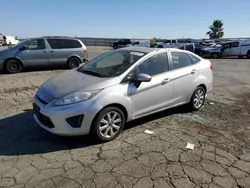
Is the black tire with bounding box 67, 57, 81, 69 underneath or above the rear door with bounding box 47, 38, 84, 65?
underneath

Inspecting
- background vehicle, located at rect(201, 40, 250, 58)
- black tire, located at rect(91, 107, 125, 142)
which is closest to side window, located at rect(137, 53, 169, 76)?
black tire, located at rect(91, 107, 125, 142)

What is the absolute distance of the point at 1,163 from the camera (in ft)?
11.1

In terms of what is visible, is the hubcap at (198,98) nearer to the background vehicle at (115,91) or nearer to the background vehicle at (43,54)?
the background vehicle at (115,91)

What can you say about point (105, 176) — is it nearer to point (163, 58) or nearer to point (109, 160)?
point (109, 160)

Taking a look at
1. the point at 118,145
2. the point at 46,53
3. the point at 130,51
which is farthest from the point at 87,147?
the point at 46,53

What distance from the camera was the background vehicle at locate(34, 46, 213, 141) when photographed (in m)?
3.75

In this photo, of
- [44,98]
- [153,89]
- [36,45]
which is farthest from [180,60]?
[36,45]

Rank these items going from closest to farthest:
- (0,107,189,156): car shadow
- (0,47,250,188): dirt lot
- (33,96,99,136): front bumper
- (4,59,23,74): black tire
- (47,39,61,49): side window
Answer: (0,47,250,188): dirt lot, (33,96,99,136): front bumper, (0,107,189,156): car shadow, (4,59,23,74): black tire, (47,39,61,49): side window

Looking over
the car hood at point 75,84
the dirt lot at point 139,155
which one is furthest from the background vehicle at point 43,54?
the car hood at point 75,84

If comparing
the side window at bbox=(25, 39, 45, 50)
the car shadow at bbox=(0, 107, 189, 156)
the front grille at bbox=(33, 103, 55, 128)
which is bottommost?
the car shadow at bbox=(0, 107, 189, 156)

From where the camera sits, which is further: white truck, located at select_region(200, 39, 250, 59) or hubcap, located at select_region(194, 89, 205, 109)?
white truck, located at select_region(200, 39, 250, 59)

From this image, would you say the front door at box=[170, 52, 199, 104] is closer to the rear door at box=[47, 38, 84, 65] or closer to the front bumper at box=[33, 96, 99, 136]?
the front bumper at box=[33, 96, 99, 136]

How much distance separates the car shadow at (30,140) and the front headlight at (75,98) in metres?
0.73

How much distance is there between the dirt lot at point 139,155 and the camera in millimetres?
3074
